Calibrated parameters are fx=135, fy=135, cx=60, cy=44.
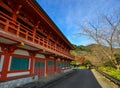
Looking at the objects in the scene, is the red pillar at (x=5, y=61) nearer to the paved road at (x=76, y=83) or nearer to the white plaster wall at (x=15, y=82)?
the white plaster wall at (x=15, y=82)

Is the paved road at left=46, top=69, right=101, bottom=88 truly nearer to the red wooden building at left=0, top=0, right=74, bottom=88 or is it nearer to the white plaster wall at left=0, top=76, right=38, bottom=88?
the white plaster wall at left=0, top=76, right=38, bottom=88

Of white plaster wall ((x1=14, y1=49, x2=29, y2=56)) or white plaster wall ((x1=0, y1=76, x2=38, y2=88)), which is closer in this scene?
white plaster wall ((x1=0, y1=76, x2=38, y2=88))

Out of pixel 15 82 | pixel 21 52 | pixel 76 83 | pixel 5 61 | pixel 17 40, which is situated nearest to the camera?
pixel 17 40

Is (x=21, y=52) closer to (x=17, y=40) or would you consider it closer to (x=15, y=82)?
(x=15, y=82)

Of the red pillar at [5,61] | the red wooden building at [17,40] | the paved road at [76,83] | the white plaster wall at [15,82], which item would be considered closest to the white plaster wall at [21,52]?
the red wooden building at [17,40]

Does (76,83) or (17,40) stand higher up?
(17,40)

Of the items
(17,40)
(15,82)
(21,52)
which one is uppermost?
(17,40)

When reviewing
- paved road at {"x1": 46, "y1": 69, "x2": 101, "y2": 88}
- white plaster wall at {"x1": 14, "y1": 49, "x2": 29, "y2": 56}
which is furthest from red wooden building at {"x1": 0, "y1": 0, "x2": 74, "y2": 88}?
paved road at {"x1": 46, "y1": 69, "x2": 101, "y2": 88}

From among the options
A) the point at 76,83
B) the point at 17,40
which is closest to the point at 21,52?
the point at 17,40

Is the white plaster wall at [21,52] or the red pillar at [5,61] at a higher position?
the white plaster wall at [21,52]

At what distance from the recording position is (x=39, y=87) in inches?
466

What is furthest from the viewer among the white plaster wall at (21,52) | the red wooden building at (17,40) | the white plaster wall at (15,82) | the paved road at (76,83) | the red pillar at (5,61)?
the paved road at (76,83)

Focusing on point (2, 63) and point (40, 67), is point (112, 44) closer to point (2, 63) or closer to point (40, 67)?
point (40, 67)

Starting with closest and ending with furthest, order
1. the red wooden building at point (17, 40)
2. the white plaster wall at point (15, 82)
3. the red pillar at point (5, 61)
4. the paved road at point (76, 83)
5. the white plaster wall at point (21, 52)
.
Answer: the white plaster wall at point (15, 82), the red wooden building at point (17, 40), the red pillar at point (5, 61), the white plaster wall at point (21, 52), the paved road at point (76, 83)
